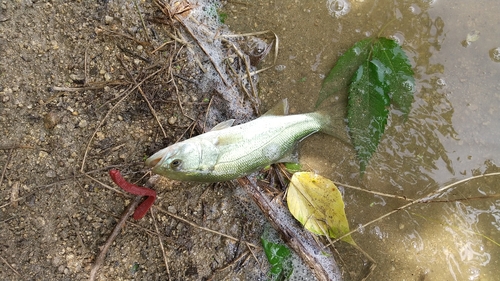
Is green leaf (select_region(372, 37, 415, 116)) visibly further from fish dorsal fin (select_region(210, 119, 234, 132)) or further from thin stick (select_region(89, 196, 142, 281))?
thin stick (select_region(89, 196, 142, 281))

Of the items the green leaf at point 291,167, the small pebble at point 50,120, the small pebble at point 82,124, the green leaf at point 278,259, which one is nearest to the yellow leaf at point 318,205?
the green leaf at point 291,167

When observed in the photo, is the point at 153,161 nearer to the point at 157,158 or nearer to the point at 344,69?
the point at 157,158

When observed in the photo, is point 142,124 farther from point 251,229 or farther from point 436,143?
point 436,143

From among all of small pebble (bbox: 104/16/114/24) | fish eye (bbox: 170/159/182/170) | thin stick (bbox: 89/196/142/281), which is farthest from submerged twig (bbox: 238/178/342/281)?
small pebble (bbox: 104/16/114/24)

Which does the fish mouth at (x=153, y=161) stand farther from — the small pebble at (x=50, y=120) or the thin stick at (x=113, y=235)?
the small pebble at (x=50, y=120)

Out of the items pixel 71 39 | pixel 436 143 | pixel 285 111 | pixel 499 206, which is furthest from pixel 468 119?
pixel 71 39

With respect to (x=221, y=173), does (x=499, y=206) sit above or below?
below

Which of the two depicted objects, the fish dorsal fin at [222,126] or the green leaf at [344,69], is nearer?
the fish dorsal fin at [222,126]
